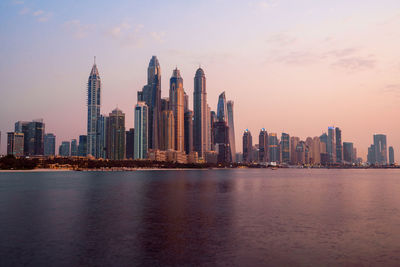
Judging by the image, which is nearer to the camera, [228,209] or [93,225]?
[93,225]

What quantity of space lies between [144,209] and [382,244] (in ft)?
130

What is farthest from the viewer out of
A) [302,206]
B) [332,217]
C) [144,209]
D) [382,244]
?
[302,206]

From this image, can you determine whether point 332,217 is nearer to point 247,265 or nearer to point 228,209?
point 228,209

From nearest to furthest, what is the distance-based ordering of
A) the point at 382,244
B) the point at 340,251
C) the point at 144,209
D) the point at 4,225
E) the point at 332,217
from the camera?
the point at 340,251 < the point at 382,244 < the point at 4,225 < the point at 332,217 < the point at 144,209

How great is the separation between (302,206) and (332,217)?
45.2 ft

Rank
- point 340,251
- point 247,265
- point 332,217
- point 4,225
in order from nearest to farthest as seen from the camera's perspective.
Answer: point 247,265 → point 340,251 → point 4,225 → point 332,217

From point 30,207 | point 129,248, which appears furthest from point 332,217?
point 30,207

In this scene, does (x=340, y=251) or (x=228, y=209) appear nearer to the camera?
(x=340, y=251)

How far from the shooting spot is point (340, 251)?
33.1 meters

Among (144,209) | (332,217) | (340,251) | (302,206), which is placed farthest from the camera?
(302,206)

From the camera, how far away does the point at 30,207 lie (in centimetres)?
6544

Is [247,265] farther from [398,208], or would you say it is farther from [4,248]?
[398,208]

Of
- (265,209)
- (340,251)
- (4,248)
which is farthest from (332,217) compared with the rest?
(4,248)

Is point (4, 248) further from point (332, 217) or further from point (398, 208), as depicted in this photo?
point (398, 208)
